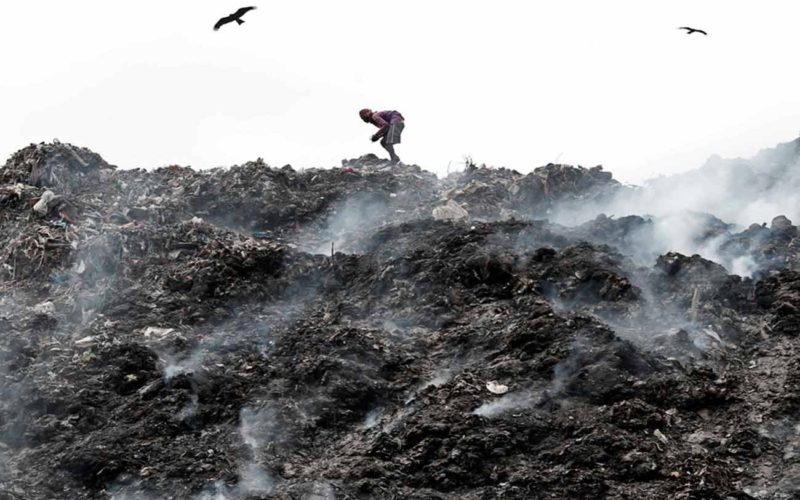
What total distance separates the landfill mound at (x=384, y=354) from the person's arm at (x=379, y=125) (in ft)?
4.98

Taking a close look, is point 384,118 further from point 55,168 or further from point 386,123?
point 55,168

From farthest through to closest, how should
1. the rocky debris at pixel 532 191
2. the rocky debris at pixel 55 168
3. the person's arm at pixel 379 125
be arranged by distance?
the person's arm at pixel 379 125
the rocky debris at pixel 55 168
the rocky debris at pixel 532 191

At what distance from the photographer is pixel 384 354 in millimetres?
7395

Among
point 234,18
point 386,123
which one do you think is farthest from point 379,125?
point 234,18

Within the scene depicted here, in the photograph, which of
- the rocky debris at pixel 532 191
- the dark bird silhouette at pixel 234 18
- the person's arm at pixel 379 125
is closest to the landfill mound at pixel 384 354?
the rocky debris at pixel 532 191

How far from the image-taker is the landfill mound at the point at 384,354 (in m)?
5.90

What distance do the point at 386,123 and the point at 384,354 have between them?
5504 mm

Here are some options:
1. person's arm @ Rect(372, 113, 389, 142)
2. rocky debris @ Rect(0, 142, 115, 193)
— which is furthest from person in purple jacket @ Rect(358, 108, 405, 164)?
rocky debris @ Rect(0, 142, 115, 193)

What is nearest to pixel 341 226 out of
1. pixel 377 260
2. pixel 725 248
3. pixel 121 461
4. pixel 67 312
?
pixel 377 260

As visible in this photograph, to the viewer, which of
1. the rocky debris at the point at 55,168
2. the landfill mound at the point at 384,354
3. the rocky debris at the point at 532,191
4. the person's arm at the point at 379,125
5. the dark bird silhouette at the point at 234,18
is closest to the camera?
the landfill mound at the point at 384,354

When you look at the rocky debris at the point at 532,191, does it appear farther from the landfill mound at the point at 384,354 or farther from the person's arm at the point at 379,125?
the person's arm at the point at 379,125

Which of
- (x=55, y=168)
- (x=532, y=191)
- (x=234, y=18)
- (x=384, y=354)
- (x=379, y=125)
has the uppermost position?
(x=234, y=18)

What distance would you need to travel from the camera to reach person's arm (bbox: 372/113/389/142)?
1220cm

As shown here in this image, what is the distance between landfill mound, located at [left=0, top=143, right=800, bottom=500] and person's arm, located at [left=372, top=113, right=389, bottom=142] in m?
1.52
